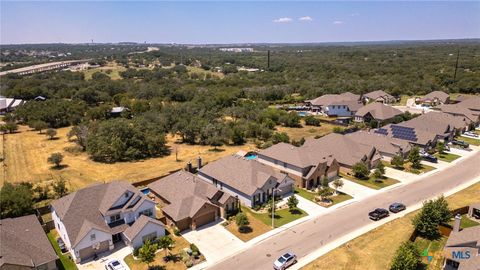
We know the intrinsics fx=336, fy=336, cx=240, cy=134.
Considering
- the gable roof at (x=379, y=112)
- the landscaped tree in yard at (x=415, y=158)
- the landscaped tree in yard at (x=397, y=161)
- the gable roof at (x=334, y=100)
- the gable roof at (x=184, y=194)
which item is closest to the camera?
the gable roof at (x=184, y=194)

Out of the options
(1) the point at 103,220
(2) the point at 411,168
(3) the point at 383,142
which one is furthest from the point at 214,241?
(3) the point at 383,142

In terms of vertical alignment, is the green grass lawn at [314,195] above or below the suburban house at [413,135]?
below

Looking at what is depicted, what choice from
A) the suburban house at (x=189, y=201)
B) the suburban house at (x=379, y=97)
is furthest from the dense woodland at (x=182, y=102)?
the suburban house at (x=189, y=201)

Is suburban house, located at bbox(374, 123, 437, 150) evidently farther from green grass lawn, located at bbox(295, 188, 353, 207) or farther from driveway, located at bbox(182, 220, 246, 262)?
driveway, located at bbox(182, 220, 246, 262)

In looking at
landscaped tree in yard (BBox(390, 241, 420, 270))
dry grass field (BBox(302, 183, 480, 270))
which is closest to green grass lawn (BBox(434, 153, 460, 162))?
dry grass field (BBox(302, 183, 480, 270))

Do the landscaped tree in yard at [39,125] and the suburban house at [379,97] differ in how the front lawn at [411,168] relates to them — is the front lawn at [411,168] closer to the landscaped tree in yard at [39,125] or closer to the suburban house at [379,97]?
Answer: the suburban house at [379,97]

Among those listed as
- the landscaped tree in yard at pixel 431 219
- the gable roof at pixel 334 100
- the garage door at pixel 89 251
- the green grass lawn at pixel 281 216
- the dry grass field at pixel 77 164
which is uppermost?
the gable roof at pixel 334 100

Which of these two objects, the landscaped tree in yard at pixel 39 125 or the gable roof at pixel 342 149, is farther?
the landscaped tree in yard at pixel 39 125
